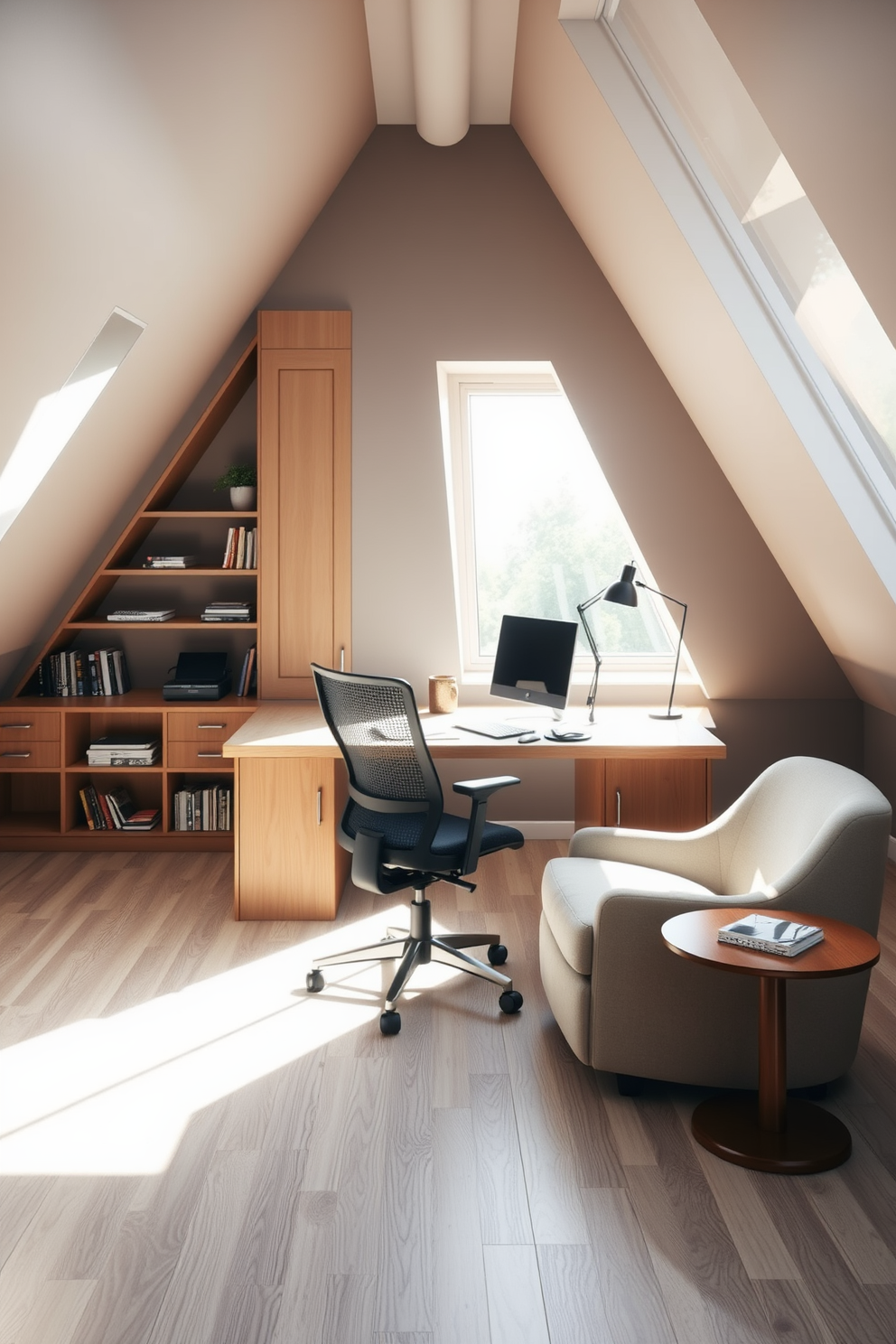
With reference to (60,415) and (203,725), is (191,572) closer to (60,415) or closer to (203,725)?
(203,725)

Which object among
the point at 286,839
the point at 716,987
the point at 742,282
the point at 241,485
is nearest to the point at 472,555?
the point at 241,485

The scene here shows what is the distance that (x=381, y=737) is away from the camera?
10.5 feet

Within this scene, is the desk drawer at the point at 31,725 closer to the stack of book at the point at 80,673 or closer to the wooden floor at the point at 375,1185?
the stack of book at the point at 80,673

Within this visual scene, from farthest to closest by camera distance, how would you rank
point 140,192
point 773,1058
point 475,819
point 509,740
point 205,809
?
1. point 205,809
2. point 509,740
3. point 475,819
4. point 140,192
5. point 773,1058

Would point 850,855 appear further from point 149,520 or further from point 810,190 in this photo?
point 149,520

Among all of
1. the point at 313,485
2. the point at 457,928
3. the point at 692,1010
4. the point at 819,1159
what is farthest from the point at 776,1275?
the point at 313,485

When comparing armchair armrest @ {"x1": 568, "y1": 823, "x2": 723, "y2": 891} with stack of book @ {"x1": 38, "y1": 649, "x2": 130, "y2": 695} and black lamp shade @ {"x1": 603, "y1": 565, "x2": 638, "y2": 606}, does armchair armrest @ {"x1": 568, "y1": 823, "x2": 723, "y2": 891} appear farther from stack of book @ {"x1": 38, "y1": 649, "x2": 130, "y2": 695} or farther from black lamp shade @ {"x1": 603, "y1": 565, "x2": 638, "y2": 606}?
stack of book @ {"x1": 38, "y1": 649, "x2": 130, "y2": 695}

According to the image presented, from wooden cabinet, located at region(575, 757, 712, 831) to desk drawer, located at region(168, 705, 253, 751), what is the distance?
1726 mm

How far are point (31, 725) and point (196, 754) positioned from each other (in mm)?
759

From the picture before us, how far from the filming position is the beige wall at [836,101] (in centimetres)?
231

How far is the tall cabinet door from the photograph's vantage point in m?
4.76

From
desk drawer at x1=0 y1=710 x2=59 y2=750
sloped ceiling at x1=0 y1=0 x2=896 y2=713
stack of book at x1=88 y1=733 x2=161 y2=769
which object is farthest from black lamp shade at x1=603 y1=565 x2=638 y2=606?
desk drawer at x1=0 y1=710 x2=59 y2=750

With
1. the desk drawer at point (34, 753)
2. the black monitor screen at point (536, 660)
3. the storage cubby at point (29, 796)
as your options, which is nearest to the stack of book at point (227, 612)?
the desk drawer at point (34, 753)

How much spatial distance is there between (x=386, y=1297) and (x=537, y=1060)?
1.02 meters
